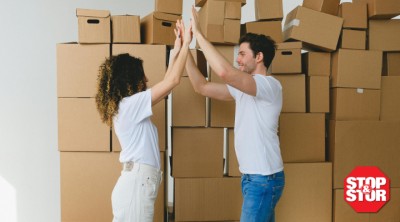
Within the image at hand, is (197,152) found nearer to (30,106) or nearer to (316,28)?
(316,28)

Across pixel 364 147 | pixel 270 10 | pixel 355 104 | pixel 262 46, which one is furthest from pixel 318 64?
pixel 262 46

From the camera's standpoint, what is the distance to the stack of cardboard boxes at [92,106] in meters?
1.99

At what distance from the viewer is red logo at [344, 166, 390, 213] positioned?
2.22m

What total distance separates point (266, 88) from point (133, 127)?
1.81ft

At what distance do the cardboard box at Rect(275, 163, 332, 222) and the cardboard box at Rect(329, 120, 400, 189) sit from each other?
0.07m

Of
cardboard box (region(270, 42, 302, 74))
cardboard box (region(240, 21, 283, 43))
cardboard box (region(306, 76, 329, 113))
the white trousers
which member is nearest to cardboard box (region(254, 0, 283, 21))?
cardboard box (region(240, 21, 283, 43))

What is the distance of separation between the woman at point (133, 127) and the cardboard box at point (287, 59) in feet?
2.39

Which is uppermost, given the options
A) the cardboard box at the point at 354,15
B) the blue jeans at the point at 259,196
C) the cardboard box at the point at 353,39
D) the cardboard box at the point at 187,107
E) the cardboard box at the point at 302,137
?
the cardboard box at the point at 354,15

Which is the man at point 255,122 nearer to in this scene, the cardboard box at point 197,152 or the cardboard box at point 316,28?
the cardboard box at point 197,152

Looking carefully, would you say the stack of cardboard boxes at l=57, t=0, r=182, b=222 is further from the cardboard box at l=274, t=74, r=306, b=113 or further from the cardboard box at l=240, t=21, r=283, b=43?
the cardboard box at l=274, t=74, r=306, b=113

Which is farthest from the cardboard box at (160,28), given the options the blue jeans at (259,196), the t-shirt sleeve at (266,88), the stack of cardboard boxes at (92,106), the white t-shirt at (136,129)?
the blue jeans at (259,196)

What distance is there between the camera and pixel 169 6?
6.76ft

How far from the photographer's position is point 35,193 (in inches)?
118

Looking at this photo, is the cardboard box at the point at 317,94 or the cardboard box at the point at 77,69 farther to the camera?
the cardboard box at the point at 317,94
